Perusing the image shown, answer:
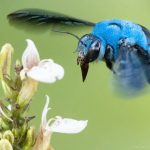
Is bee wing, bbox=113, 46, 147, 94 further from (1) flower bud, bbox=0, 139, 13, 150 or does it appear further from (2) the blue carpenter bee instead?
(1) flower bud, bbox=0, 139, 13, 150

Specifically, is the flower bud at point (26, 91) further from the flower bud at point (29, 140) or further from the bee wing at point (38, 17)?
the bee wing at point (38, 17)

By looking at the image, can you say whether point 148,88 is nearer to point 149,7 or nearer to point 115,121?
point 115,121

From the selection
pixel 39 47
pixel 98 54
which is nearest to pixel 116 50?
pixel 98 54

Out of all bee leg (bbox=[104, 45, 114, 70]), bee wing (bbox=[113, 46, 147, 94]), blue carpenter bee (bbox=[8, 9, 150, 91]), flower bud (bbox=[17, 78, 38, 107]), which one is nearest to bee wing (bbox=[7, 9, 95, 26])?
blue carpenter bee (bbox=[8, 9, 150, 91])

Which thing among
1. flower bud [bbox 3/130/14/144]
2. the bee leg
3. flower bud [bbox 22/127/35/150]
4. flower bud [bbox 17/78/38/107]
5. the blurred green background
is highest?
the bee leg

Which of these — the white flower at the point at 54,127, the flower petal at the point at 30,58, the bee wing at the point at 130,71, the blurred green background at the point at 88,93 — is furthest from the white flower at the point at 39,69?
the blurred green background at the point at 88,93

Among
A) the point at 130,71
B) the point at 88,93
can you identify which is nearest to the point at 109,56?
the point at 130,71
